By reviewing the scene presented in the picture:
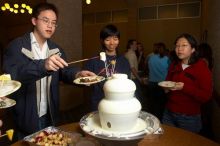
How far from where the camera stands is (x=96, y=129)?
1438 millimetres

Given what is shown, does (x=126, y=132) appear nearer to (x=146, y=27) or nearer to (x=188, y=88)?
(x=188, y=88)

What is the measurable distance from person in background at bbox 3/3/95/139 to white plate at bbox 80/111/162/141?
0.60 meters

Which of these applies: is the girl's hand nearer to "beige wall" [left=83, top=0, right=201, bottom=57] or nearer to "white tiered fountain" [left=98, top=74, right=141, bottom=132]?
"white tiered fountain" [left=98, top=74, right=141, bottom=132]

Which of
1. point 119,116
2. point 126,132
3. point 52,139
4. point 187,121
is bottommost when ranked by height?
point 187,121

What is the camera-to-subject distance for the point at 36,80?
78.0 inches

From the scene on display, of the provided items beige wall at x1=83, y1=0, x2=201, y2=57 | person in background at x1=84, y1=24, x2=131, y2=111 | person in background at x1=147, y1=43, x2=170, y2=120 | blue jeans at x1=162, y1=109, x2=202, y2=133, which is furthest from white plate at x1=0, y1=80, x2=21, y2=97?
beige wall at x1=83, y1=0, x2=201, y2=57

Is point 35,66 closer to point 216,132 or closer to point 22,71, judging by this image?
point 22,71

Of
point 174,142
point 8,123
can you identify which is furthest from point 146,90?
point 174,142

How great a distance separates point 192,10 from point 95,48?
4.80 m

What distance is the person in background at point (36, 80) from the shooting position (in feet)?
6.91

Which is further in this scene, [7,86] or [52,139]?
[52,139]

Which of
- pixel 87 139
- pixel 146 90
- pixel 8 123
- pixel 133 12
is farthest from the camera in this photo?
pixel 133 12

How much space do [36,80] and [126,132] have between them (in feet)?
3.01

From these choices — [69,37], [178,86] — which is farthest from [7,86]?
[69,37]
